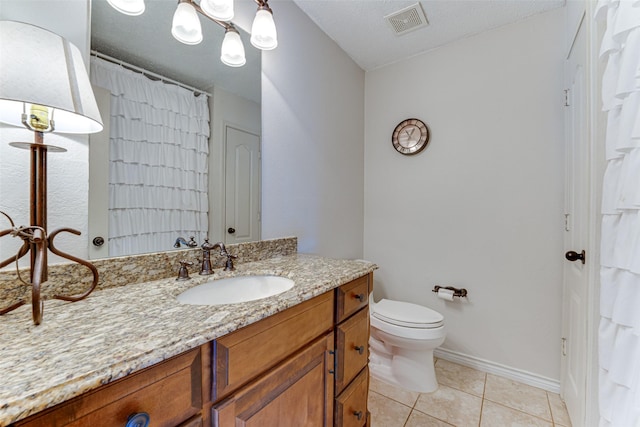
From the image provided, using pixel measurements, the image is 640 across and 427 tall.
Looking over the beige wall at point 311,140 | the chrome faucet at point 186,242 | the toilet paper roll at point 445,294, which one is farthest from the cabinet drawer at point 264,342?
the toilet paper roll at point 445,294

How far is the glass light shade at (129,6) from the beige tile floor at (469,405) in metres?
2.11

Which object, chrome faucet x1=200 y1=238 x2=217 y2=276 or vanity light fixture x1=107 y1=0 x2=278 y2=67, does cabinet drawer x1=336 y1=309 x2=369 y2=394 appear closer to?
chrome faucet x1=200 y1=238 x2=217 y2=276

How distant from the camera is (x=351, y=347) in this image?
1.08 meters

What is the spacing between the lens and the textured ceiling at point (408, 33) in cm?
166

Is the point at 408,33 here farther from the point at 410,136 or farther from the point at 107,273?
the point at 107,273

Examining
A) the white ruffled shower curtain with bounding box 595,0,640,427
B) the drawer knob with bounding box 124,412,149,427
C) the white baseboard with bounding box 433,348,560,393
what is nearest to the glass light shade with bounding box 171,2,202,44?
the drawer knob with bounding box 124,412,149,427

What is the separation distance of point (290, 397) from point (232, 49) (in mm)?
1428

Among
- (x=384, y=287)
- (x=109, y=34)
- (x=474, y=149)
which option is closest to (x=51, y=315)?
(x=109, y=34)

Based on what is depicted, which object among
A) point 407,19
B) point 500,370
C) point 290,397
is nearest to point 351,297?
point 290,397

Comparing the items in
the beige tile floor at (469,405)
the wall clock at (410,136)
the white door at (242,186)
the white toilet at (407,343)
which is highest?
the wall clock at (410,136)

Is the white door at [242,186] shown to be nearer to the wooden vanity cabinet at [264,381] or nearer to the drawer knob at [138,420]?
the wooden vanity cabinet at [264,381]

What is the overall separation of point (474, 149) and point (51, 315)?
2.28 m

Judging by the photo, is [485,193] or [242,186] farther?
[485,193]

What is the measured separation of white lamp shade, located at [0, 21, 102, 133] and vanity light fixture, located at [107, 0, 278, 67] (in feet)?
1.38
